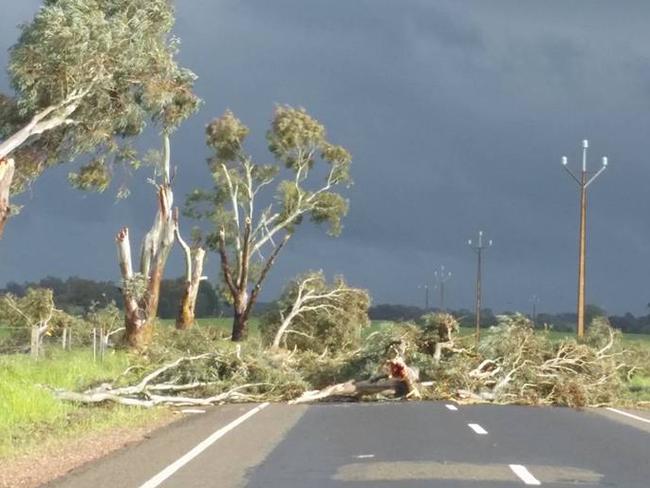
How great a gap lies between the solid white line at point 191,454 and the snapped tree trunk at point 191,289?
90.9 ft

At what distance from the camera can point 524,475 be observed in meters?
13.5

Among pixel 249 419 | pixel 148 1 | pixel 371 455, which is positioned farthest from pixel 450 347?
pixel 371 455

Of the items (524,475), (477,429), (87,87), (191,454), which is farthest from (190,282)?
(524,475)

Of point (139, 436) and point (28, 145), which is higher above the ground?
point (28, 145)

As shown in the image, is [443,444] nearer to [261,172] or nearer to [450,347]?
[450,347]

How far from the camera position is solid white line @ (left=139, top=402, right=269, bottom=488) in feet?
41.8

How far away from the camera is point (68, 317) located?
156 feet

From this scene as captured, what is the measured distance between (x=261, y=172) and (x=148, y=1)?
27.8m

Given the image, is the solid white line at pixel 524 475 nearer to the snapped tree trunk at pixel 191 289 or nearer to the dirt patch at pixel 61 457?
the dirt patch at pixel 61 457

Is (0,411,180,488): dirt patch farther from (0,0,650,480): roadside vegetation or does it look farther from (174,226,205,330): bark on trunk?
(174,226,205,330): bark on trunk

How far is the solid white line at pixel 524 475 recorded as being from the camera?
12.9 meters

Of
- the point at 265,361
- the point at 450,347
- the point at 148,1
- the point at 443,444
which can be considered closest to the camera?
the point at 443,444

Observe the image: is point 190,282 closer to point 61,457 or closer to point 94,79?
point 94,79

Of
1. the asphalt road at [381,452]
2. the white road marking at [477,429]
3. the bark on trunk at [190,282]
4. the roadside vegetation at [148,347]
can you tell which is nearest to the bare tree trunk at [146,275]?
the roadside vegetation at [148,347]
